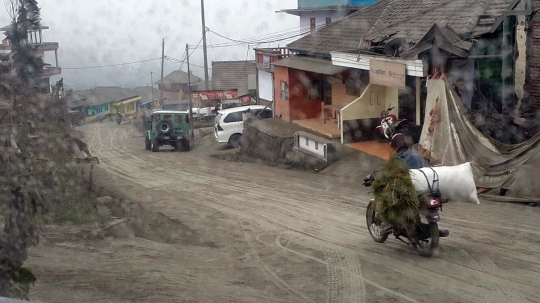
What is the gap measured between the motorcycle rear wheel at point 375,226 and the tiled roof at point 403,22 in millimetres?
8131

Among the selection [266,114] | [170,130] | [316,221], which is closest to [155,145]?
[170,130]

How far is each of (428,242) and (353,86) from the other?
14.2m

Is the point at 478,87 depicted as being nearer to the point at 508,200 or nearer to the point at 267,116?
the point at 508,200

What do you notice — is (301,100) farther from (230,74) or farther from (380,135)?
(230,74)

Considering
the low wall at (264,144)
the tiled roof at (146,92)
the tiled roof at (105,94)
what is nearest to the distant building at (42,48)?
the low wall at (264,144)

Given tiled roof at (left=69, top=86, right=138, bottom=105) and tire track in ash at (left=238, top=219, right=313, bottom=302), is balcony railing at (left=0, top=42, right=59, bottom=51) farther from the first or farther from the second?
tiled roof at (left=69, top=86, right=138, bottom=105)

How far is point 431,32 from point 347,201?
177 inches

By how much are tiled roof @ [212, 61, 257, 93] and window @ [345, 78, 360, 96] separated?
84.6 ft

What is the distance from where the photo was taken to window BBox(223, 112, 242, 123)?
83.8ft

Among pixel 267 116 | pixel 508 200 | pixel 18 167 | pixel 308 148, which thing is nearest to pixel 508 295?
pixel 18 167

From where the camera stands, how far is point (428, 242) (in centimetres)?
802

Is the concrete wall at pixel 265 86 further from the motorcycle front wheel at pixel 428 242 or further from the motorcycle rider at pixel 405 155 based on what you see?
the motorcycle front wheel at pixel 428 242

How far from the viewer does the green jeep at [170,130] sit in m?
27.4

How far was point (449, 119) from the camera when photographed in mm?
13430
